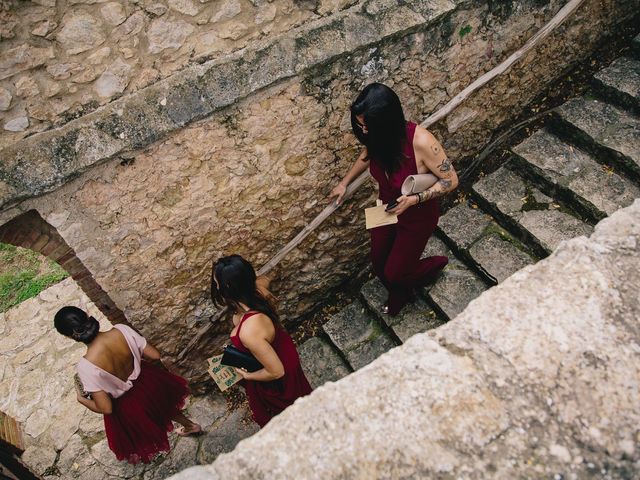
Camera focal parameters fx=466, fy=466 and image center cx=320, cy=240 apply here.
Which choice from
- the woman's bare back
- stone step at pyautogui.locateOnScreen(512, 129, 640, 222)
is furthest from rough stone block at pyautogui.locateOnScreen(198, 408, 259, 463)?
stone step at pyautogui.locateOnScreen(512, 129, 640, 222)

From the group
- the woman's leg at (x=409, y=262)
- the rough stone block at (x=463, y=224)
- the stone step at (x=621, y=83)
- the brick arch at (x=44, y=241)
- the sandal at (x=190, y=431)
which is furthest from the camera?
the sandal at (x=190, y=431)

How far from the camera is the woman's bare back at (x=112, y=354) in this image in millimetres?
3010

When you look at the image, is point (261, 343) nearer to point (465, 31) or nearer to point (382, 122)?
point (382, 122)

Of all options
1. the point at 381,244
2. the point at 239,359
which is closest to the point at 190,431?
the point at 239,359

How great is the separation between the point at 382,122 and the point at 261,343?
1450mm

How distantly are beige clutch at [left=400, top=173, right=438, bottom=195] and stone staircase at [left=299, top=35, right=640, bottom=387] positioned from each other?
3.57 ft

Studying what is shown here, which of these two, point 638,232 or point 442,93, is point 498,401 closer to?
point 638,232

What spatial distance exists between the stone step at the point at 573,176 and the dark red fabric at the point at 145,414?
334 cm

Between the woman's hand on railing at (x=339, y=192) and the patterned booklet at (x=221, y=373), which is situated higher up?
the woman's hand on railing at (x=339, y=192)

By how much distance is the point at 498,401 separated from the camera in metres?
1.38

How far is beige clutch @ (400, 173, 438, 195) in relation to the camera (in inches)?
113

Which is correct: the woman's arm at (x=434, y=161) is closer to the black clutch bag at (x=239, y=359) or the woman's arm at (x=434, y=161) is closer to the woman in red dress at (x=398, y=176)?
the woman in red dress at (x=398, y=176)

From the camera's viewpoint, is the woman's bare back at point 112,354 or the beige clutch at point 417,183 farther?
the woman's bare back at point 112,354

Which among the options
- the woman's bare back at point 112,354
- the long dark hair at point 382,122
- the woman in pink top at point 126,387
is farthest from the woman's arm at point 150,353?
the long dark hair at point 382,122
